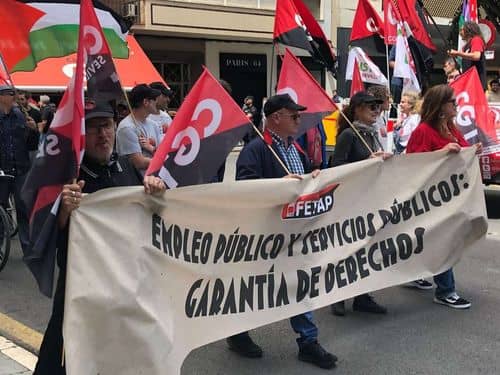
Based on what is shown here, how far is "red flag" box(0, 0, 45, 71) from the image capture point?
5188 millimetres

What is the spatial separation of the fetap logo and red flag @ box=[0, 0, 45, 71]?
2.72m

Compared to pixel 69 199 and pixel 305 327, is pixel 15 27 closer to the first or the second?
pixel 69 199

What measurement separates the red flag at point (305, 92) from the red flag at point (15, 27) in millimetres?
2133

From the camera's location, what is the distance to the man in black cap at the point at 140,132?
18.7 ft

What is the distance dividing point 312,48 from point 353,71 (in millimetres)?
624

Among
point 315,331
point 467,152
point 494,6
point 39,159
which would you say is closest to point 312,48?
point 467,152

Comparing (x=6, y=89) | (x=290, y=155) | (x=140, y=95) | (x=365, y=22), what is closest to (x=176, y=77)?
(x=365, y=22)

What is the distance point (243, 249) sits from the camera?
3.83 metres

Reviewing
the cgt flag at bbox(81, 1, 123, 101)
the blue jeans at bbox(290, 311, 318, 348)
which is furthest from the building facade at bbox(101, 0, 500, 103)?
the cgt flag at bbox(81, 1, 123, 101)

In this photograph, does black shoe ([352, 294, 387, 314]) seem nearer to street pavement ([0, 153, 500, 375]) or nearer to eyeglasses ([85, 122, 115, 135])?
street pavement ([0, 153, 500, 375])

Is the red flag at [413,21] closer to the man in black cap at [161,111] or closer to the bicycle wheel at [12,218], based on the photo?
the man in black cap at [161,111]

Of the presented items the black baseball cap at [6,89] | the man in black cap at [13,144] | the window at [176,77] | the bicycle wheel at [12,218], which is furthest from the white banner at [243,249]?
the window at [176,77]

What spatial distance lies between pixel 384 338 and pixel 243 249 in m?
1.54

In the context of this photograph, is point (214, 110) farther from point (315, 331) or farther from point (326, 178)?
point (315, 331)
